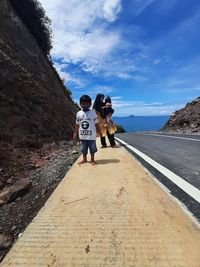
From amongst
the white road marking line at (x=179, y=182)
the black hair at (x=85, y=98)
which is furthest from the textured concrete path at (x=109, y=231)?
the black hair at (x=85, y=98)

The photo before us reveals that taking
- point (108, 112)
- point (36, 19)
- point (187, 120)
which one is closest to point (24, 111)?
point (108, 112)

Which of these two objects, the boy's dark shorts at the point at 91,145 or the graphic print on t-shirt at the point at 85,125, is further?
the boy's dark shorts at the point at 91,145

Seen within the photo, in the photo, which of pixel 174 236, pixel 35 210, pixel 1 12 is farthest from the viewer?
pixel 1 12

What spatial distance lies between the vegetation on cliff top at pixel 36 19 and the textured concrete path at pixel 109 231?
61.8 feet

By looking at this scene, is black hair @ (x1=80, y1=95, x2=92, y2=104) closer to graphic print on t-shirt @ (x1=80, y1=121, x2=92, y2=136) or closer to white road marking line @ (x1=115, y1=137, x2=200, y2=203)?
graphic print on t-shirt @ (x1=80, y1=121, x2=92, y2=136)

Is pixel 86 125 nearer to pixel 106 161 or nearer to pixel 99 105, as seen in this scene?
pixel 106 161

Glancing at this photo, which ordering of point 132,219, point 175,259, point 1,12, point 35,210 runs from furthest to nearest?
point 1,12 → point 35,210 → point 132,219 → point 175,259

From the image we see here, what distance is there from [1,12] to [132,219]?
18.3 m

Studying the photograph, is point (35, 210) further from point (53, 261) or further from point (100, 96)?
point (100, 96)

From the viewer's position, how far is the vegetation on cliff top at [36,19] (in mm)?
20516

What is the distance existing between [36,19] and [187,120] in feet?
50.7

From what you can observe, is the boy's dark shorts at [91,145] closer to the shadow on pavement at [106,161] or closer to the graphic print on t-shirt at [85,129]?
the graphic print on t-shirt at [85,129]

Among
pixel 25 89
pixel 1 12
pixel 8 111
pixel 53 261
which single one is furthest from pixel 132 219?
pixel 1 12

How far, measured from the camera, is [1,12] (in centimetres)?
1836
